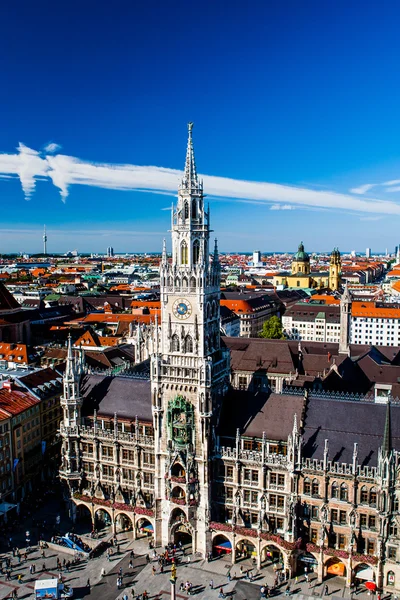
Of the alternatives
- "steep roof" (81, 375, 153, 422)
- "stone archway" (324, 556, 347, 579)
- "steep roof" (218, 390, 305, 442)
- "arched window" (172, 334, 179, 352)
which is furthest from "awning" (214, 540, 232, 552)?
"arched window" (172, 334, 179, 352)

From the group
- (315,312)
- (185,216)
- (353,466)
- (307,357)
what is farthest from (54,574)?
(315,312)

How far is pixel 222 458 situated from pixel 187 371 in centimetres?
1046

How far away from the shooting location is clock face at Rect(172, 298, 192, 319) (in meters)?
60.1

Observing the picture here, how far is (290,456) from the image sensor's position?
56344 millimetres

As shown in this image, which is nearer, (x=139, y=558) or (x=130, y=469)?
(x=139, y=558)

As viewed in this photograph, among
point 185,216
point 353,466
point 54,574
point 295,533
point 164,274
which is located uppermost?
point 185,216

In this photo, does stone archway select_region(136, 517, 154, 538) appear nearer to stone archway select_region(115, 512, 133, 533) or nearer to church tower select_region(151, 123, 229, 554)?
stone archway select_region(115, 512, 133, 533)

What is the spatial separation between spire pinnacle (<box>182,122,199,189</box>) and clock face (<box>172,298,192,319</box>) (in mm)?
12812

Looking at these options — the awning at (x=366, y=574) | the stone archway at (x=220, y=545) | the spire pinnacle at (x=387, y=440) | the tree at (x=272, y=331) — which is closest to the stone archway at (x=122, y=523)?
the stone archway at (x=220, y=545)

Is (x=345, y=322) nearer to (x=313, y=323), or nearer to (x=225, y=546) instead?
(x=225, y=546)

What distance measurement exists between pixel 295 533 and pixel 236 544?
6.93 m

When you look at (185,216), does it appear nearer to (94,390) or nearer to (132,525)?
(94,390)

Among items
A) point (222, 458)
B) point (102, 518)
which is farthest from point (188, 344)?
point (102, 518)

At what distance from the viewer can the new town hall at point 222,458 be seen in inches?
2156
